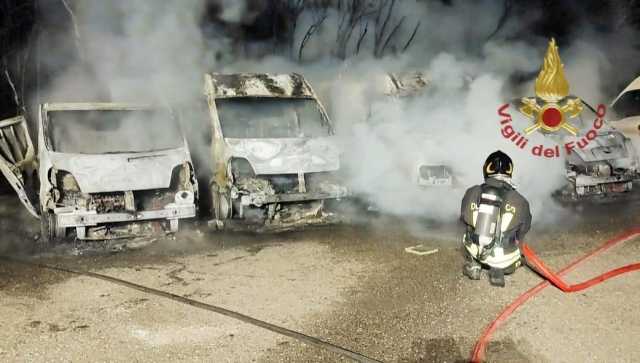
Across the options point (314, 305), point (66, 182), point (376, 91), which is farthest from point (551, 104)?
point (66, 182)

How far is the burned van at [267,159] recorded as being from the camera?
7.62 metres

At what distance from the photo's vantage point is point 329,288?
17.7 feet

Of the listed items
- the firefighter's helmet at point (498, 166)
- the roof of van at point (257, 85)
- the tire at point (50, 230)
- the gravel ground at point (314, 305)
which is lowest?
the gravel ground at point (314, 305)

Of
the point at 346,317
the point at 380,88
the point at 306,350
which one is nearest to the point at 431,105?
the point at 380,88

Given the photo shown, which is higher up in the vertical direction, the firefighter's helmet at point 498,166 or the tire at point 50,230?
the firefighter's helmet at point 498,166

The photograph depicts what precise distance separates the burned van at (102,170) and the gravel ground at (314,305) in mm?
465

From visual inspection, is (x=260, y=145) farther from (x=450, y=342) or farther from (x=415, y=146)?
(x=450, y=342)

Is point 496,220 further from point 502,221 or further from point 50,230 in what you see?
point 50,230

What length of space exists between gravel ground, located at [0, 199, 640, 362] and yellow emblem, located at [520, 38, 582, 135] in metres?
2.52

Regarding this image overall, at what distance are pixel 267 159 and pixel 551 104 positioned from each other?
15.9 feet

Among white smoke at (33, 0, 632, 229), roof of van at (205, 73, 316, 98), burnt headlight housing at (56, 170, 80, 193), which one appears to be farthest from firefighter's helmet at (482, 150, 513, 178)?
burnt headlight housing at (56, 170, 80, 193)

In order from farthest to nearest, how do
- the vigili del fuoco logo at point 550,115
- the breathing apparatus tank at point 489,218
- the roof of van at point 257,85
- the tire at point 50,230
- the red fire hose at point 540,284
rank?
the vigili del fuoco logo at point 550,115, the roof of van at point 257,85, the tire at point 50,230, the breathing apparatus tank at point 489,218, the red fire hose at point 540,284

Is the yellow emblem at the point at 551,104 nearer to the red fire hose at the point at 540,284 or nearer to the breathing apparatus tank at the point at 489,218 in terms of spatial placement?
the red fire hose at the point at 540,284

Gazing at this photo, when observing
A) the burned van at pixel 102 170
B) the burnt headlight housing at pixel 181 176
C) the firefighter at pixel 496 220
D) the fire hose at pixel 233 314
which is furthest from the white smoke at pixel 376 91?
the fire hose at pixel 233 314
